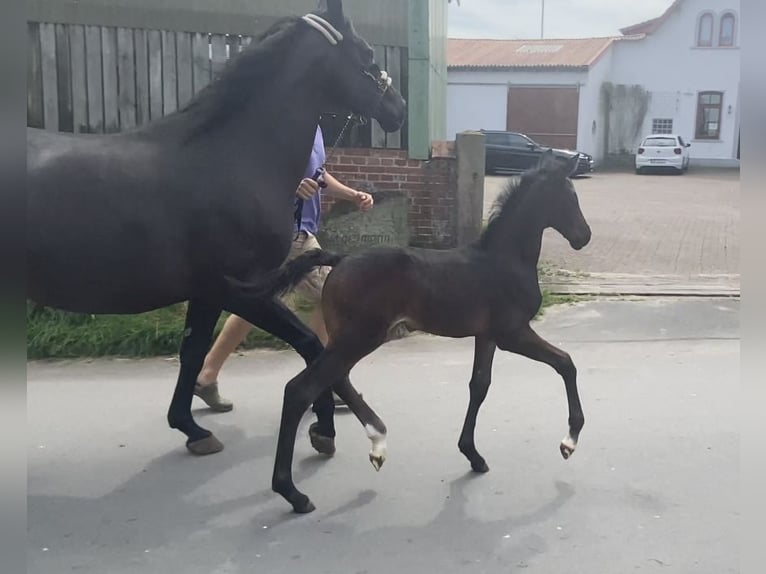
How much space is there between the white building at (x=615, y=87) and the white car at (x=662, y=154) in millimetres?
2362

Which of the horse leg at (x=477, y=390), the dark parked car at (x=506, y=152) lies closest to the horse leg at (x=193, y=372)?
the horse leg at (x=477, y=390)

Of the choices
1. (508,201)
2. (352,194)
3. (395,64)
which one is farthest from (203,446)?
(395,64)

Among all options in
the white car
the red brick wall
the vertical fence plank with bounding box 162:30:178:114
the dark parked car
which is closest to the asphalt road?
the red brick wall

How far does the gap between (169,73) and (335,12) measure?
4033 mm

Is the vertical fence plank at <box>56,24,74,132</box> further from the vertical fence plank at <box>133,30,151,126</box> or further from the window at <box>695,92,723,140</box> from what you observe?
the window at <box>695,92,723,140</box>

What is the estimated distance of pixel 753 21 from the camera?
5.02 feet

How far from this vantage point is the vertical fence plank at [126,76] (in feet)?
22.0

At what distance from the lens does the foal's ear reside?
3.19 metres

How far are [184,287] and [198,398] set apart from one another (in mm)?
1571

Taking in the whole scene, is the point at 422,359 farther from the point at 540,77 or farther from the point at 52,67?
the point at 540,77

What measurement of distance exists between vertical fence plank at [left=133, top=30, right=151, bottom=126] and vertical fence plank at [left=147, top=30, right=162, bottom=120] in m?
0.03

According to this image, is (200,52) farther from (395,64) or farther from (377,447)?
(377,447)

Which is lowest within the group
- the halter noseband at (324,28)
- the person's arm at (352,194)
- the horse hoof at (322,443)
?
the horse hoof at (322,443)

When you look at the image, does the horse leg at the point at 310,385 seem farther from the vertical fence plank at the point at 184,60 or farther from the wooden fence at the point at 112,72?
the vertical fence plank at the point at 184,60
